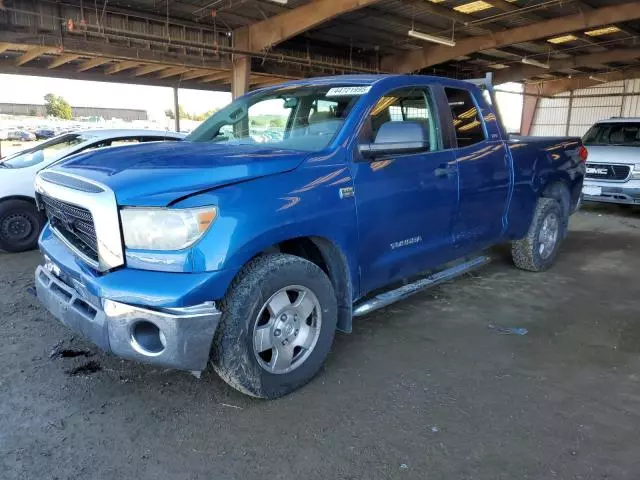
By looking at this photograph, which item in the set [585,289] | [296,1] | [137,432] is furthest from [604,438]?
[296,1]

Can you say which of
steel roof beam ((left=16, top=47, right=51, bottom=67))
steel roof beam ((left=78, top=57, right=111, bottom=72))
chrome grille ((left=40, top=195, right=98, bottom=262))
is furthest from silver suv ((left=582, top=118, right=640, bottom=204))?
steel roof beam ((left=78, top=57, right=111, bottom=72))

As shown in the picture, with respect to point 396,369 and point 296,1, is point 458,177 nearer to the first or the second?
point 396,369

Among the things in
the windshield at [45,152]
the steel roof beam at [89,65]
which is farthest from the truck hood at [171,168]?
the steel roof beam at [89,65]

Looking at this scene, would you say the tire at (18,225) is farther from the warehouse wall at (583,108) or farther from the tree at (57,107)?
the tree at (57,107)

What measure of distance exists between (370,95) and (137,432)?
255cm

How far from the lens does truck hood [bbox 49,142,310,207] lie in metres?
2.46

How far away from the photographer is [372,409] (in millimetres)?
2830

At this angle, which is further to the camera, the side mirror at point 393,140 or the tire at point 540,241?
the tire at point 540,241

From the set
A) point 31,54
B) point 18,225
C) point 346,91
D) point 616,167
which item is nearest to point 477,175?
point 346,91

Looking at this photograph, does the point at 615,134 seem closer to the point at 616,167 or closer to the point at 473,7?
the point at 616,167

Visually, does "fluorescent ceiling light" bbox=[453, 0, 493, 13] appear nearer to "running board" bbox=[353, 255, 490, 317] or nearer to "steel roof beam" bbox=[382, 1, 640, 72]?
"steel roof beam" bbox=[382, 1, 640, 72]

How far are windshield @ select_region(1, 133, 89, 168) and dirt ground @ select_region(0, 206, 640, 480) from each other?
3.02 m

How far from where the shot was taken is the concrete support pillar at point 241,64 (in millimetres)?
15492

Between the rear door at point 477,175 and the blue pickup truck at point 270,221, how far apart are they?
2 centimetres
